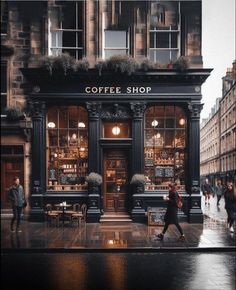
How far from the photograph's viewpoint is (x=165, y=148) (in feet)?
61.9

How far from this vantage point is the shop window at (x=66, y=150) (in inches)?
738

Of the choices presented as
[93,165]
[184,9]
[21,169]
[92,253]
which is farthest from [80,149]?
[184,9]

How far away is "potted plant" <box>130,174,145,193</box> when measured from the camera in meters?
18.2

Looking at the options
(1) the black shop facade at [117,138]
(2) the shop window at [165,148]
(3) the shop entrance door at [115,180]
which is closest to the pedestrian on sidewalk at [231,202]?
(1) the black shop facade at [117,138]

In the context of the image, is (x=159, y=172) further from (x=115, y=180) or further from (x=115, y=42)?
(x=115, y=42)

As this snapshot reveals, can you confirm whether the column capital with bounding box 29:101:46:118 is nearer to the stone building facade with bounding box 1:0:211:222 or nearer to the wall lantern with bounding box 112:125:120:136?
the stone building facade with bounding box 1:0:211:222

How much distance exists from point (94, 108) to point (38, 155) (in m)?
3.20

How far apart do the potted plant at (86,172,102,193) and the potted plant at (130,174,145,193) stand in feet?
4.72

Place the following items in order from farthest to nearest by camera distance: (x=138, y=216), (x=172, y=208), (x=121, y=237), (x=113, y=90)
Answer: (x=113, y=90) → (x=138, y=216) → (x=121, y=237) → (x=172, y=208)

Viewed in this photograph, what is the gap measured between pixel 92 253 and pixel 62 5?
30.4 ft

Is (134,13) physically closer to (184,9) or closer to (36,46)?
(184,9)

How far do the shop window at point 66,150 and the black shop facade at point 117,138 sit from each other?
4 cm

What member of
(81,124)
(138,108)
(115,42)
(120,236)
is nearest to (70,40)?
(115,42)

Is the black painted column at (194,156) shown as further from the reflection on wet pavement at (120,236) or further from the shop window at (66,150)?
the shop window at (66,150)
